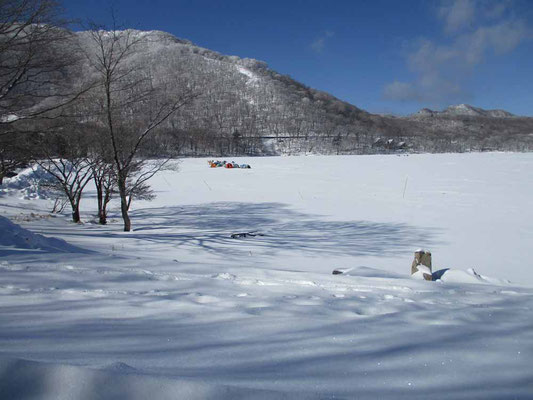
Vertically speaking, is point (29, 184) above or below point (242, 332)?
above

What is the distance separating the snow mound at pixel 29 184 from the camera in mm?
21719

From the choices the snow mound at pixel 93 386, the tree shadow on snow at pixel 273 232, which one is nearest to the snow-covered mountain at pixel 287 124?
the tree shadow on snow at pixel 273 232

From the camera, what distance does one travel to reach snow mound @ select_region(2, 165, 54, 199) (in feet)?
71.3

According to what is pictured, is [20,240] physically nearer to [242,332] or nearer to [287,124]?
[242,332]

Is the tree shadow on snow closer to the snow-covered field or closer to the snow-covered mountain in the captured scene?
the snow-covered field

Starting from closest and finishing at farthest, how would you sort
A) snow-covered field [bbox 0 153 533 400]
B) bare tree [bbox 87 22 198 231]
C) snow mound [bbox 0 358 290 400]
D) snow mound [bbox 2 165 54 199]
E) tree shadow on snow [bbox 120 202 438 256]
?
1. snow mound [bbox 0 358 290 400]
2. snow-covered field [bbox 0 153 533 400]
3. tree shadow on snow [bbox 120 202 438 256]
4. bare tree [bbox 87 22 198 231]
5. snow mound [bbox 2 165 54 199]

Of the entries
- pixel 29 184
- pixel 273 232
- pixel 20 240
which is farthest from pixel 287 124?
pixel 20 240

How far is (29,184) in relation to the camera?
76.9ft

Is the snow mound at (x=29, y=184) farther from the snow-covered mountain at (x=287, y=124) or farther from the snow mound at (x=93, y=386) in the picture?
the snow-covered mountain at (x=287, y=124)

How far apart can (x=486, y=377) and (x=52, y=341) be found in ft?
8.59

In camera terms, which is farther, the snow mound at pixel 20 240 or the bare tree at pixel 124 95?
the bare tree at pixel 124 95

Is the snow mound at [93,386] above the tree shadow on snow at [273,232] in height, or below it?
above

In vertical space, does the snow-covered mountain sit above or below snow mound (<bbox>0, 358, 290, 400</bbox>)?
above

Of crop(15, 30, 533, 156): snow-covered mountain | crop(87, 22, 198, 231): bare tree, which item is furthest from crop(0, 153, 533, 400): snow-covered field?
crop(15, 30, 533, 156): snow-covered mountain
